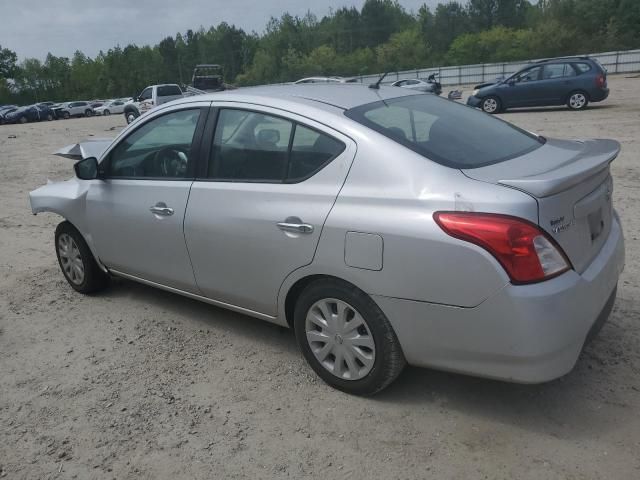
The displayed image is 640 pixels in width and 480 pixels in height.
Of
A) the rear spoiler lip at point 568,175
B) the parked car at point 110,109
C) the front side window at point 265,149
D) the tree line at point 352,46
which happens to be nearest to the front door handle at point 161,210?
the front side window at point 265,149

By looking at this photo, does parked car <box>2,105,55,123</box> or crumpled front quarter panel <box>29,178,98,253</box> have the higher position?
parked car <box>2,105,55,123</box>

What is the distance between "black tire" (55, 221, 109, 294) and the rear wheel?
1647cm

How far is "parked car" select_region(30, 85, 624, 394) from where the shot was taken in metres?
2.50

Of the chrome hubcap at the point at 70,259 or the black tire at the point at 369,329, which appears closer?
the black tire at the point at 369,329

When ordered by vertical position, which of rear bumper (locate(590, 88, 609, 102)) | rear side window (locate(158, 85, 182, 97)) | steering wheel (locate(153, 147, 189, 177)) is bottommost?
rear bumper (locate(590, 88, 609, 102))

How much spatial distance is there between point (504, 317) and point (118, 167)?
2996 mm

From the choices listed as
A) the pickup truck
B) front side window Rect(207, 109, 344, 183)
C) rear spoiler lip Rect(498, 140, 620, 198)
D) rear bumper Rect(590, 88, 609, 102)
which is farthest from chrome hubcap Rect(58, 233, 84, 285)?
the pickup truck

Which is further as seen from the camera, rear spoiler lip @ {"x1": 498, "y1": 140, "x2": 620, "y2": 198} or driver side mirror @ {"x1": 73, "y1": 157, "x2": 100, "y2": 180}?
Result: driver side mirror @ {"x1": 73, "y1": 157, "x2": 100, "y2": 180}

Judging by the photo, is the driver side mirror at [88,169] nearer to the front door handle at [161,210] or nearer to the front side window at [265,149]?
the front door handle at [161,210]

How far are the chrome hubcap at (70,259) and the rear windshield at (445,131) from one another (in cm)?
279

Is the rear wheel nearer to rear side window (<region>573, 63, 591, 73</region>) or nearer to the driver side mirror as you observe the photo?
rear side window (<region>573, 63, 591, 73</region>)

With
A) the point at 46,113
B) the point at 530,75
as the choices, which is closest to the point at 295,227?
the point at 530,75

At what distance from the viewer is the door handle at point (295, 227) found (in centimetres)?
299

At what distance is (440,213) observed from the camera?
8.54 ft
